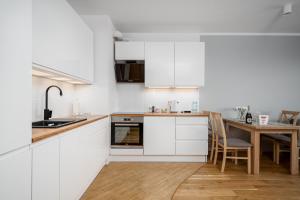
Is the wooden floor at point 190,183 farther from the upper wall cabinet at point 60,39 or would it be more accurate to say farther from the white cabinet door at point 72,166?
the upper wall cabinet at point 60,39

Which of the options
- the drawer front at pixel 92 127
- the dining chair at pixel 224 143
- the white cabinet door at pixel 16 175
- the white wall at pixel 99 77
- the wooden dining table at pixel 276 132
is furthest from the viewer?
the white wall at pixel 99 77

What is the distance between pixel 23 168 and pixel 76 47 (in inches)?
67.9

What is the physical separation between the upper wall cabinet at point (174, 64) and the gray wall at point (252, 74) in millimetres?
552

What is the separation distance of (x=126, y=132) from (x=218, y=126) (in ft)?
5.09

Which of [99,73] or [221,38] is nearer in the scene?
[99,73]

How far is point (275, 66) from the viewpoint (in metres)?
3.96

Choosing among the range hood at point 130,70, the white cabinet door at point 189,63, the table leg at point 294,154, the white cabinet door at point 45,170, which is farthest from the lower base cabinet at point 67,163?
the table leg at point 294,154

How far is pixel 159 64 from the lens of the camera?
350 centimetres

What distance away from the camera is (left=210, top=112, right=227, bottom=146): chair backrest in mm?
2834

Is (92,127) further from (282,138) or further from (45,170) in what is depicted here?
(282,138)

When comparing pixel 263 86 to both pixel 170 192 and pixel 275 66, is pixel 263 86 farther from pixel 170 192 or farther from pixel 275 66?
pixel 170 192

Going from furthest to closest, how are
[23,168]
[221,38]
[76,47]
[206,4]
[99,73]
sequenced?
1. [221,38]
2. [99,73]
3. [206,4]
4. [76,47]
5. [23,168]

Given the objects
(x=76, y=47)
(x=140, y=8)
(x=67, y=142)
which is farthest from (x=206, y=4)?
(x=67, y=142)

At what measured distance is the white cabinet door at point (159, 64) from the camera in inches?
137
